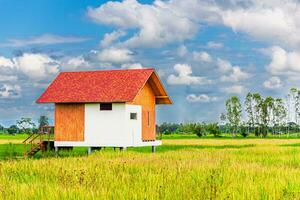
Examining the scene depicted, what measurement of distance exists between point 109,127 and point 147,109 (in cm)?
470

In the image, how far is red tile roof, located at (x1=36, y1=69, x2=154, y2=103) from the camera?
1307 inches

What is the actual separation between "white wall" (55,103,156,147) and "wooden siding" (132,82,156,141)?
1754 millimetres

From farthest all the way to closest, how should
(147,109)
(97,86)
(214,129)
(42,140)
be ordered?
(214,129)
(147,109)
(42,140)
(97,86)

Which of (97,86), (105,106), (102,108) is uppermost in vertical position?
(97,86)

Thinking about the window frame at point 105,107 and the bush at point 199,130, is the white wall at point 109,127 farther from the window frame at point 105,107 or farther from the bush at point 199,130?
the bush at point 199,130

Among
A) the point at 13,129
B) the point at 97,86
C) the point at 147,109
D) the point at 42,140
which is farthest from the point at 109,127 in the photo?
the point at 13,129

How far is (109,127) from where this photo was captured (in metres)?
33.1

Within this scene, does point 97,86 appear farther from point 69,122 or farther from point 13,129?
point 13,129

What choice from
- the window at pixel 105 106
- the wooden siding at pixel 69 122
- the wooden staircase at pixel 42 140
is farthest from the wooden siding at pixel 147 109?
the wooden staircase at pixel 42 140

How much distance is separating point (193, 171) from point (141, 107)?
22467mm

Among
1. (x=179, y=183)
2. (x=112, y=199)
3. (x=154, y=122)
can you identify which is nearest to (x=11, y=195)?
(x=112, y=199)

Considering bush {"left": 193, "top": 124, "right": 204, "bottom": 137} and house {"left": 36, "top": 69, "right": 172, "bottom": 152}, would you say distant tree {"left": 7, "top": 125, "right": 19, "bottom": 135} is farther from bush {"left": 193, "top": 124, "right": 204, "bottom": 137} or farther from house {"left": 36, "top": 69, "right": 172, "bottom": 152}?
house {"left": 36, "top": 69, "right": 172, "bottom": 152}

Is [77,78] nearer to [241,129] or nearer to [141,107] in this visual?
[141,107]

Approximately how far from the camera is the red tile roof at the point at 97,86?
33188 mm
